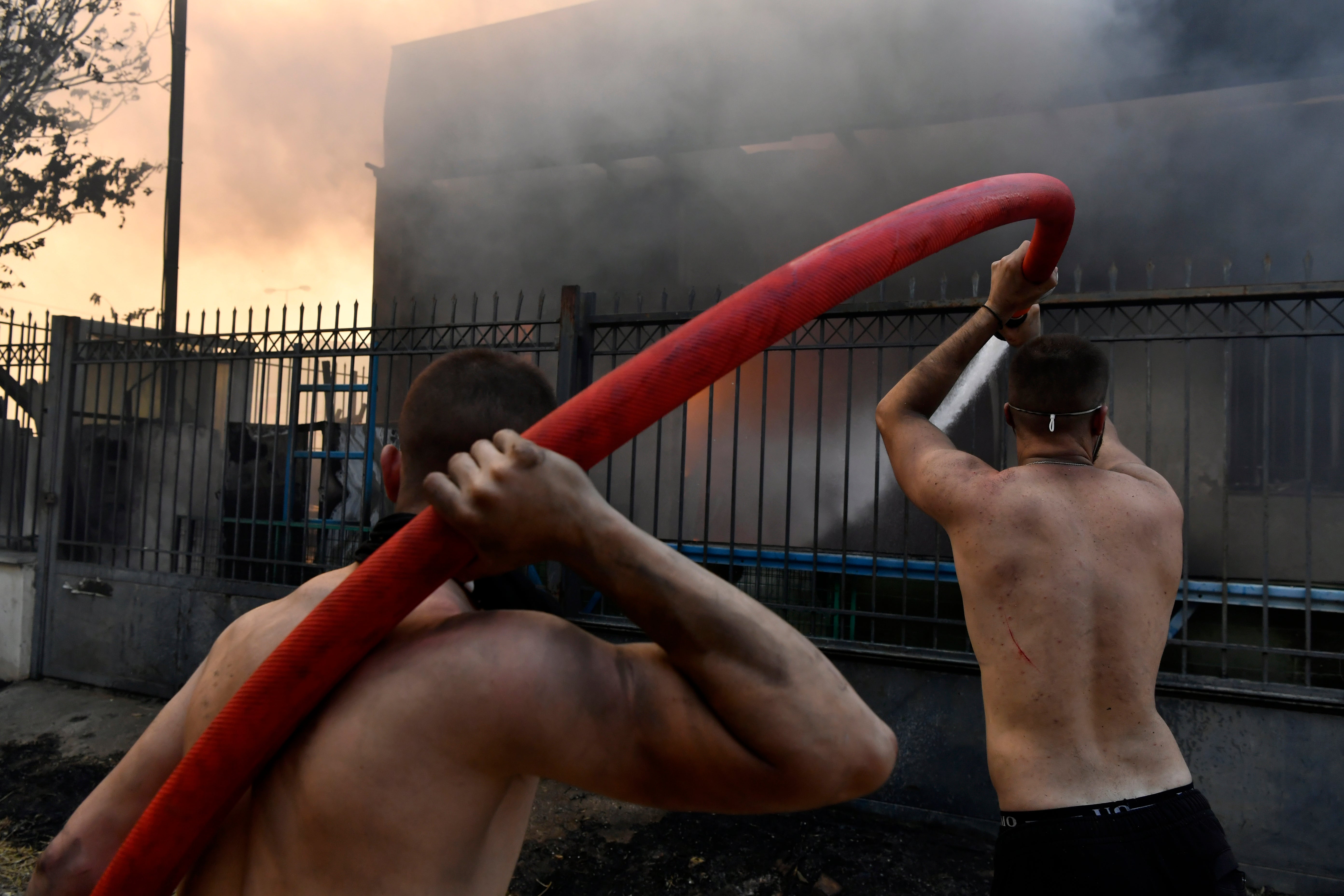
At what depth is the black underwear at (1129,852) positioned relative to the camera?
6.58 ft

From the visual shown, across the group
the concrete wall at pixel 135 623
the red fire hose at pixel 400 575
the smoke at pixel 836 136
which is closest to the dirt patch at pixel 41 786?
the concrete wall at pixel 135 623

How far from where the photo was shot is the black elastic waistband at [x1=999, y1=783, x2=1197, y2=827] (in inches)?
81.6

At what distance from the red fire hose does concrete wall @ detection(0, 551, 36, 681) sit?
7.54m

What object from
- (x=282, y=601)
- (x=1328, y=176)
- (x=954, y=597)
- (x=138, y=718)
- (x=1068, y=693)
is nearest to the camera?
(x=282, y=601)

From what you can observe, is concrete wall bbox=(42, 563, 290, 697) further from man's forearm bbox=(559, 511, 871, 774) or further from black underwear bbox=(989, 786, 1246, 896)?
man's forearm bbox=(559, 511, 871, 774)

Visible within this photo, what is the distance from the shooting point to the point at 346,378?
8461mm

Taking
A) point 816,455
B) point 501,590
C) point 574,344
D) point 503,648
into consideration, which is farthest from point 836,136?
point 503,648

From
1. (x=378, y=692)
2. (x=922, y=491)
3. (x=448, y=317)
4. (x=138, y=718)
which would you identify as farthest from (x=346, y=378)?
(x=378, y=692)

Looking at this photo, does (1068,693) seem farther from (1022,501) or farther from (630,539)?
(630,539)

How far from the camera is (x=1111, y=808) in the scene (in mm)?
2076

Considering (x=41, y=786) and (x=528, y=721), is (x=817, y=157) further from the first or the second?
(x=528, y=721)

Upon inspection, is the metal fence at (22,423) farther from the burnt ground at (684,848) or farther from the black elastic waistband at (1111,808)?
the black elastic waistband at (1111,808)

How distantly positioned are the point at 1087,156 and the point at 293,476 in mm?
8921

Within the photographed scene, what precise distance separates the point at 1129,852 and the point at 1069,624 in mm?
581
